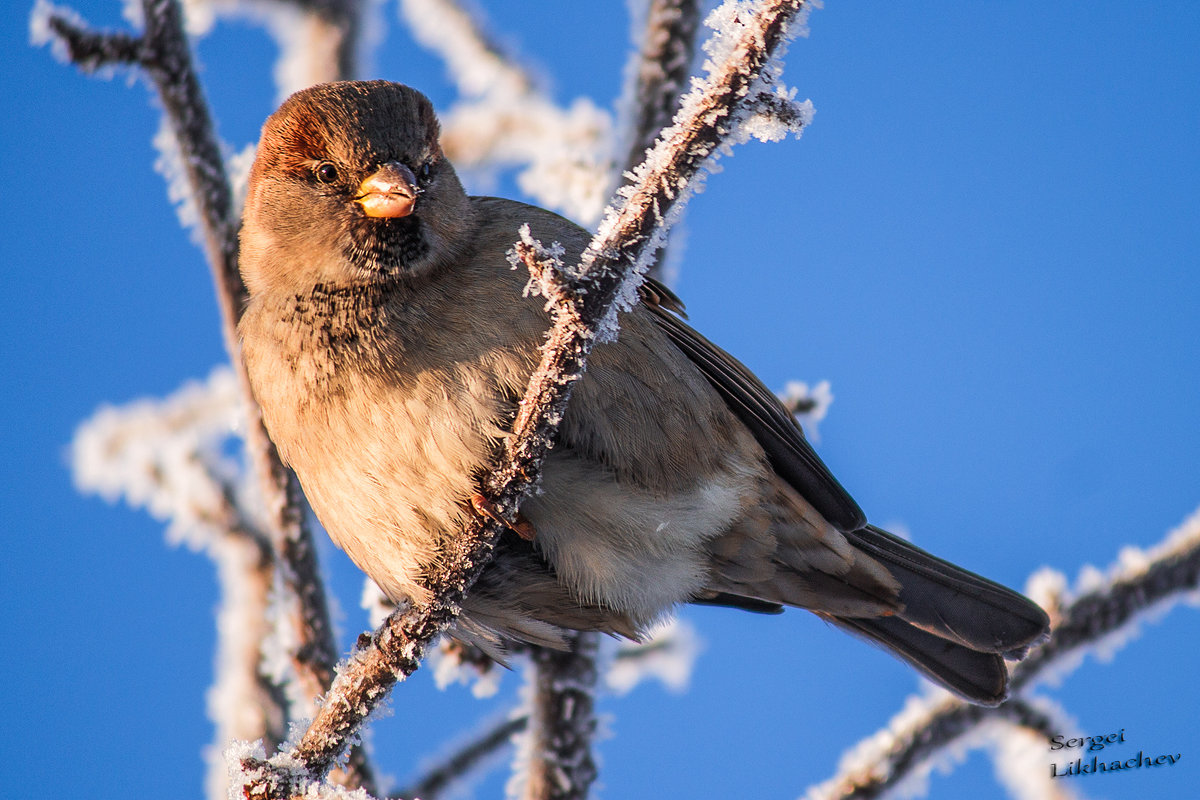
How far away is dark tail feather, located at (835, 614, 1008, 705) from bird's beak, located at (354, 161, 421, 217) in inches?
81.2

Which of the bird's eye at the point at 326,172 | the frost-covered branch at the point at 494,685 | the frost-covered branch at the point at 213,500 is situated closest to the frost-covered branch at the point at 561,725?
the frost-covered branch at the point at 494,685

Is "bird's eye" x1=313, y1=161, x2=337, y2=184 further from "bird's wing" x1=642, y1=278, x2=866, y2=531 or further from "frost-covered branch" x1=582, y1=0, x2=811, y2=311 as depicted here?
"frost-covered branch" x1=582, y1=0, x2=811, y2=311

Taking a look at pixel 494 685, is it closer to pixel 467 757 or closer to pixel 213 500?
pixel 467 757

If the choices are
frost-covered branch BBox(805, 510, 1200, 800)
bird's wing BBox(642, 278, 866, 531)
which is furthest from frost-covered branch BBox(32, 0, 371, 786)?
frost-covered branch BBox(805, 510, 1200, 800)

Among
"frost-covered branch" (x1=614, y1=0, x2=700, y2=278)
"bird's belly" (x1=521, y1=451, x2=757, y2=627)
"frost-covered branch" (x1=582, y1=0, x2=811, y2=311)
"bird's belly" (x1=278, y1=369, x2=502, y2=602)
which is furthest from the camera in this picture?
"frost-covered branch" (x1=614, y1=0, x2=700, y2=278)

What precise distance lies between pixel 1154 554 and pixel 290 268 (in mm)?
2831

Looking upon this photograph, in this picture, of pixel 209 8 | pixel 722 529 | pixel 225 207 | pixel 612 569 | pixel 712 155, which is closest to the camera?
pixel 712 155

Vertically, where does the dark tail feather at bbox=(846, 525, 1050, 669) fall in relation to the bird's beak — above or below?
below

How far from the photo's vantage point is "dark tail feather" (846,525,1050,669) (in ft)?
10.9

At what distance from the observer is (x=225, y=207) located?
3.32 metres

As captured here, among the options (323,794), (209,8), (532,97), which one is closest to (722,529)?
(323,794)

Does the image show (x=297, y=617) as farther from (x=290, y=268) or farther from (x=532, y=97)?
(x=532, y=97)

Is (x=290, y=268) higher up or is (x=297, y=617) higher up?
(x=290, y=268)

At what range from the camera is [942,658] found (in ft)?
11.4
